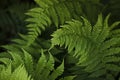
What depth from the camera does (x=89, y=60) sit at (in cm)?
225

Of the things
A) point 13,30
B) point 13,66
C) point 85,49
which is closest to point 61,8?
point 85,49

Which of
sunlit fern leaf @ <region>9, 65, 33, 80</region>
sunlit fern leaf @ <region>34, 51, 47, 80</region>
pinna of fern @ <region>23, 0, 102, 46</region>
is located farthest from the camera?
pinna of fern @ <region>23, 0, 102, 46</region>

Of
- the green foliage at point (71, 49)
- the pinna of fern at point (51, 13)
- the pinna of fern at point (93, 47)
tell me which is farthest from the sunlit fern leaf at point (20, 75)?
the pinna of fern at point (51, 13)

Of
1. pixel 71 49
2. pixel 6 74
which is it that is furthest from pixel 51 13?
pixel 6 74

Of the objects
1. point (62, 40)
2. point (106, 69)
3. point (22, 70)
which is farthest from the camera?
point (106, 69)

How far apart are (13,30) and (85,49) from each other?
5.52ft

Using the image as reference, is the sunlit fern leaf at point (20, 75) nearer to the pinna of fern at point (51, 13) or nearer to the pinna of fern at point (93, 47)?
the pinna of fern at point (93, 47)

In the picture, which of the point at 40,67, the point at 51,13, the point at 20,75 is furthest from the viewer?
the point at 51,13

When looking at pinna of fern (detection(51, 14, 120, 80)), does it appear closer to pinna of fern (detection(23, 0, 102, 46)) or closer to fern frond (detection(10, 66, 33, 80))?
pinna of fern (detection(23, 0, 102, 46))

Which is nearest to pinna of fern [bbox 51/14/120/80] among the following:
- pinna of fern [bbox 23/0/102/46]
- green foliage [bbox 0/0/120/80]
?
green foliage [bbox 0/0/120/80]

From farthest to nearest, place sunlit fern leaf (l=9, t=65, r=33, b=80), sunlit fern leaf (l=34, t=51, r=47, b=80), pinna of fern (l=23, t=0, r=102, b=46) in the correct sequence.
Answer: pinna of fern (l=23, t=0, r=102, b=46), sunlit fern leaf (l=34, t=51, r=47, b=80), sunlit fern leaf (l=9, t=65, r=33, b=80)

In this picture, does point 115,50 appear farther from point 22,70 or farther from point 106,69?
point 22,70

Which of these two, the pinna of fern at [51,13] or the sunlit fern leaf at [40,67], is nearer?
the sunlit fern leaf at [40,67]

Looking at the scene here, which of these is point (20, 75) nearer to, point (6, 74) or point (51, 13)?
point (6, 74)
